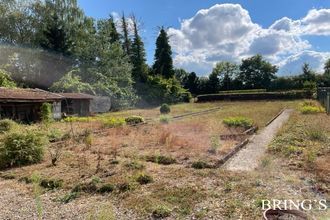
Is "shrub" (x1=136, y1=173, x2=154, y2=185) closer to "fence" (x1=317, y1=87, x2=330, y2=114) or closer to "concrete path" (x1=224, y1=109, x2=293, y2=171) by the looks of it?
"concrete path" (x1=224, y1=109, x2=293, y2=171)

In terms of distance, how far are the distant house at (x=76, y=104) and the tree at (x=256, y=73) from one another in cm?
3489

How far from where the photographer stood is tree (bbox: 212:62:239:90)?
58.2 meters

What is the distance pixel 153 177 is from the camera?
7348mm

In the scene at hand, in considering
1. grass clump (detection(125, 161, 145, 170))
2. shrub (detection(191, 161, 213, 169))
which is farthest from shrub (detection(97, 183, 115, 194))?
shrub (detection(191, 161, 213, 169))

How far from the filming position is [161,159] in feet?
29.7

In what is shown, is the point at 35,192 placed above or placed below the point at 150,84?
below

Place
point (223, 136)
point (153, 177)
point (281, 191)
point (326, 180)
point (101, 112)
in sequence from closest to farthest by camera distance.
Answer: point (281, 191), point (326, 180), point (153, 177), point (223, 136), point (101, 112)

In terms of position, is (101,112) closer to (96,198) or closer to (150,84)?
(150,84)

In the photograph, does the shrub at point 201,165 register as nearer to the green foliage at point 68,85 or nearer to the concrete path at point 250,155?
the concrete path at point 250,155

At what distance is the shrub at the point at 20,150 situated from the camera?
30.2 ft

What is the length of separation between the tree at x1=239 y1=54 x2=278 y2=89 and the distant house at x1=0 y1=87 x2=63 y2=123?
41422 millimetres

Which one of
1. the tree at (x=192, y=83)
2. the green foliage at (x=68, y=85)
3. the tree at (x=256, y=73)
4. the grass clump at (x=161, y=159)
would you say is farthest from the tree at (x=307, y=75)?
the grass clump at (x=161, y=159)

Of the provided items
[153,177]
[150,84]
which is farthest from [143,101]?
[153,177]

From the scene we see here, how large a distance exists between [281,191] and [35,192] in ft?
16.0
